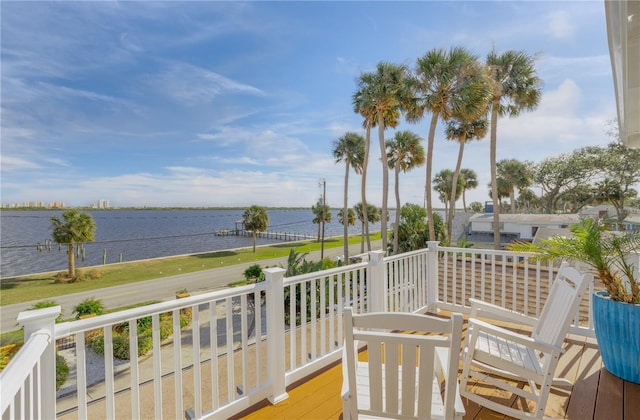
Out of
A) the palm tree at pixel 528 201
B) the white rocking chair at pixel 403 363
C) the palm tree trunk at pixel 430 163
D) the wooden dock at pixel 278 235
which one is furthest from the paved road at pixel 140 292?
the palm tree at pixel 528 201

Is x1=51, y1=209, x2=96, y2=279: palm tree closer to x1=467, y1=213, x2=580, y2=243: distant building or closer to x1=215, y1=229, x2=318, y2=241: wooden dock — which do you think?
x1=215, y1=229, x2=318, y2=241: wooden dock

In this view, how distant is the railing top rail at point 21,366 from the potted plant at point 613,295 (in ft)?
11.7

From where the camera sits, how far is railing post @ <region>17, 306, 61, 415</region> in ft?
4.22

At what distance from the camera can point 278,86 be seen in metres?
18.7

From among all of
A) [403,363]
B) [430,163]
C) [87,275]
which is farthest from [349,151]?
[87,275]

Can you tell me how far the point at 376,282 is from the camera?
3385 millimetres

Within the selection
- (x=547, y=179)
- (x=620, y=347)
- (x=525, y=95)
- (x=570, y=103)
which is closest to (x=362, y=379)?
(x=620, y=347)

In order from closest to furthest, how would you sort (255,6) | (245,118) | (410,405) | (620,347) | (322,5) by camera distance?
(410,405) < (620,347) < (322,5) < (255,6) < (245,118)

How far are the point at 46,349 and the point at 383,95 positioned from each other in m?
12.6

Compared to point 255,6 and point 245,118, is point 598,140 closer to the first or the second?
point 255,6

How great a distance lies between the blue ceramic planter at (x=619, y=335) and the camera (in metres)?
2.39

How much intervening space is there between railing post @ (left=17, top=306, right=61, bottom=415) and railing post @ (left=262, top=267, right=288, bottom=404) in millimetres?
1262

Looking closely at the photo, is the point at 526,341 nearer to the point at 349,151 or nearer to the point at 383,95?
the point at 383,95

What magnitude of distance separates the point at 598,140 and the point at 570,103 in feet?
22.9
